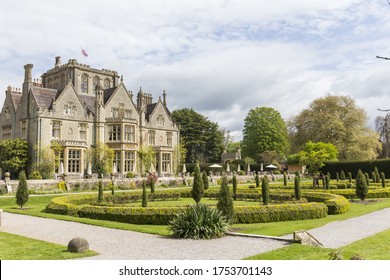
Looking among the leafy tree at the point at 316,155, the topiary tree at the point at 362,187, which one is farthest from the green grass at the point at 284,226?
the leafy tree at the point at 316,155

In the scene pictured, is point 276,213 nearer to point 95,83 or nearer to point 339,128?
point 95,83

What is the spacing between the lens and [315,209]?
16.8 m

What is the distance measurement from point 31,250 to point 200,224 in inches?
190

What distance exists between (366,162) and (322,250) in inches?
1709

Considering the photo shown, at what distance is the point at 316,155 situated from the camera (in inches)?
1779

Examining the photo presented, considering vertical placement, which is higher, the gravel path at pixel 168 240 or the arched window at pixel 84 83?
the arched window at pixel 84 83

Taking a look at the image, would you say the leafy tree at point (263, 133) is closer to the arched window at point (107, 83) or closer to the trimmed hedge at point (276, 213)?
the arched window at point (107, 83)

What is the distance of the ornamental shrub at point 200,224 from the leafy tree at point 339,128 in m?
48.0

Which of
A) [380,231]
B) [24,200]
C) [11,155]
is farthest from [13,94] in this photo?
[380,231]

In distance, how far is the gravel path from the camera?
957 centimetres

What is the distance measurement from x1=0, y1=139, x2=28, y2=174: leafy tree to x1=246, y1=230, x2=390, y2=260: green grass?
36.8 meters

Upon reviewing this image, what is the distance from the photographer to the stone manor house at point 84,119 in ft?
138

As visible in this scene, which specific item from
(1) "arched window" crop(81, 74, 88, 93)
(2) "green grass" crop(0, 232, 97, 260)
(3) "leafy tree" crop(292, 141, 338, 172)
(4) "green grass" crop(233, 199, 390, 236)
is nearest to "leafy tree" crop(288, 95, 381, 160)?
(3) "leafy tree" crop(292, 141, 338, 172)

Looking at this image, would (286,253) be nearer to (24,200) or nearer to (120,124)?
(24,200)
